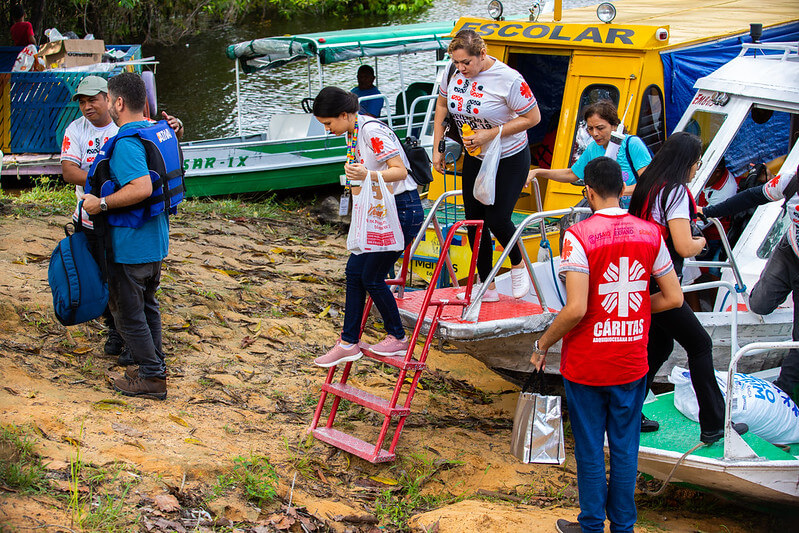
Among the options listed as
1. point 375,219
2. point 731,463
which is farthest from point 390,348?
point 731,463

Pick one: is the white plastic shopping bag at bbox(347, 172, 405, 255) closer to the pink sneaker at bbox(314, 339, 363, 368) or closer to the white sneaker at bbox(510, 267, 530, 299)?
the pink sneaker at bbox(314, 339, 363, 368)

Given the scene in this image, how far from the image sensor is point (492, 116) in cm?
529

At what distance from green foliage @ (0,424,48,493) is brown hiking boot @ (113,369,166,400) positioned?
905 mm

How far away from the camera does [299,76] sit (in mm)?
21406

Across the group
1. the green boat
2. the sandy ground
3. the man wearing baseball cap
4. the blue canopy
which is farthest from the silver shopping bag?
the green boat

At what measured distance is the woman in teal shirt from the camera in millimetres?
5492

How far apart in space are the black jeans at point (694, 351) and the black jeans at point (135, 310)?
3050 mm

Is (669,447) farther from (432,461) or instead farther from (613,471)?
(432,461)

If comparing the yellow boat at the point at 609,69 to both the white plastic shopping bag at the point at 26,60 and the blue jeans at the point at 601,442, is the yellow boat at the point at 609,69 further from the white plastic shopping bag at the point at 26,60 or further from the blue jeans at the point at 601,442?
the white plastic shopping bag at the point at 26,60

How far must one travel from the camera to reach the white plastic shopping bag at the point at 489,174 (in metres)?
5.20

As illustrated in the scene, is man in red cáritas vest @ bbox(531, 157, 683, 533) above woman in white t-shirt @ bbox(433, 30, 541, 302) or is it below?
below

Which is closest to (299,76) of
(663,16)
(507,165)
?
(663,16)

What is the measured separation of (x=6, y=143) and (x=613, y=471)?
11573mm

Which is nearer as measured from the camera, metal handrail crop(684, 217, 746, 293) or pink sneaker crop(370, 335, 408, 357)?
pink sneaker crop(370, 335, 408, 357)
